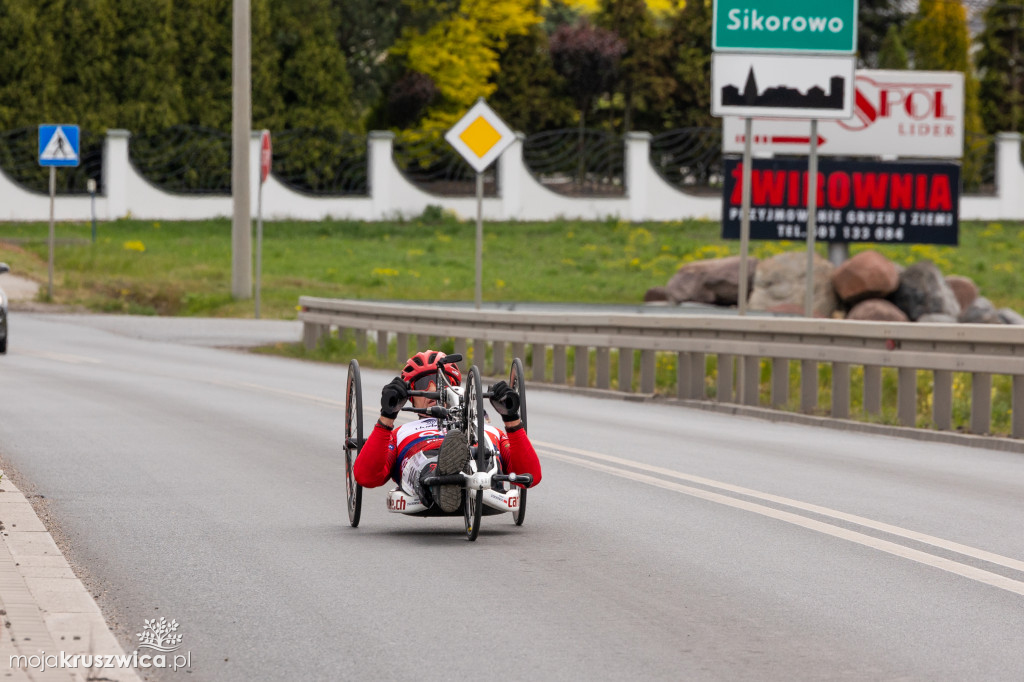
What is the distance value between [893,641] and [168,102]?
156ft

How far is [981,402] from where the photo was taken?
14.4 meters

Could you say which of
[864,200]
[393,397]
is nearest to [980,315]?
[864,200]

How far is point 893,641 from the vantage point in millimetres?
6793

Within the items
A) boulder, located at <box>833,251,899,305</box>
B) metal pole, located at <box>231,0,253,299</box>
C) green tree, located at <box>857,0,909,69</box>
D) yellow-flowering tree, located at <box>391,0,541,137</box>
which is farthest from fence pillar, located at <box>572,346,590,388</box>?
green tree, located at <box>857,0,909,69</box>

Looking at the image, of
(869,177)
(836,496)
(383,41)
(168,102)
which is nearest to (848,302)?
(869,177)

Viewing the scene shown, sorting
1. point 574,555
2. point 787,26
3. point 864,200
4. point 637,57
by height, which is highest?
point 637,57

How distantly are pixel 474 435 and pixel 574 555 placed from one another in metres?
0.75

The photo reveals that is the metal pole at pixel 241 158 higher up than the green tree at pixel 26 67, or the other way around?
the green tree at pixel 26 67

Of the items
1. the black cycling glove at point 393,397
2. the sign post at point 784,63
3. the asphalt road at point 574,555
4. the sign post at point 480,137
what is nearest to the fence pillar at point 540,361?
the sign post at point 480,137

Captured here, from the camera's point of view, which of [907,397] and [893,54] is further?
[893,54]

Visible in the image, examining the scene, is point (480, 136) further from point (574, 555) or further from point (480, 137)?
point (574, 555)

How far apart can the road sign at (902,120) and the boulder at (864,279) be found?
404cm

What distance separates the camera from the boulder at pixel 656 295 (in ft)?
117

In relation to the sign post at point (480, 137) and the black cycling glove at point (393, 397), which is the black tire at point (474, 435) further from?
the sign post at point (480, 137)
